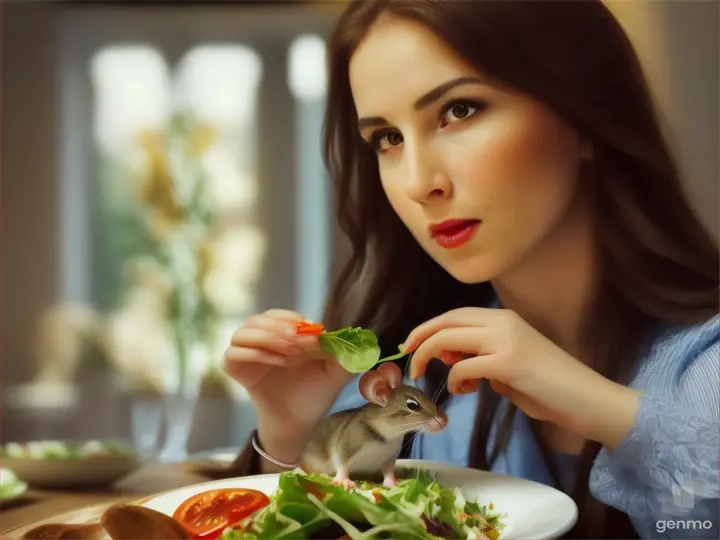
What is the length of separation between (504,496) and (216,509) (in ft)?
1.09

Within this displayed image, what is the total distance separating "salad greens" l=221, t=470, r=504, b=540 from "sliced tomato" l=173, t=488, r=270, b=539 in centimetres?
3

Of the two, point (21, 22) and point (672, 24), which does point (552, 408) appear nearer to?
point (672, 24)

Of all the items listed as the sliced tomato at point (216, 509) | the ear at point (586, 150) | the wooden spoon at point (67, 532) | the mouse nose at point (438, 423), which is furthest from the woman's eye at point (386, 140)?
the wooden spoon at point (67, 532)

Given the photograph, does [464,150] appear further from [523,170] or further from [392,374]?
[392,374]

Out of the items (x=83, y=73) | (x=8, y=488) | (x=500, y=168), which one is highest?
(x=83, y=73)

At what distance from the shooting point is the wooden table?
3.28 feet

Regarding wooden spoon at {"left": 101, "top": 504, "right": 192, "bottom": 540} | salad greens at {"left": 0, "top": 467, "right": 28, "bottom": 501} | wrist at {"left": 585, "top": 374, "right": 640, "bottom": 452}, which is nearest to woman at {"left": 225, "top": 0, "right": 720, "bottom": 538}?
wrist at {"left": 585, "top": 374, "right": 640, "bottom": 452}

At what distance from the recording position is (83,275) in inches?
41.2

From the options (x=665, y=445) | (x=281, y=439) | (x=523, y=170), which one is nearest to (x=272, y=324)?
(x=281, y=439)

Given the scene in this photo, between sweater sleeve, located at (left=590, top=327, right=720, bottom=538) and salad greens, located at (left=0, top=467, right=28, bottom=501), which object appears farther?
salad greens, located at (left=0, top=467, right=28, bottom=501)

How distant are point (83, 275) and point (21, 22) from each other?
1.09 ft

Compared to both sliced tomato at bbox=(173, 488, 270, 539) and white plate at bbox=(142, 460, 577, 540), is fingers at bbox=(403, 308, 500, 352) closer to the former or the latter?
white plate at bbox=(142, 460, 577, 540)

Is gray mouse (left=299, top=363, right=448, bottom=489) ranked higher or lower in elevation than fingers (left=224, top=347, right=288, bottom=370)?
lower

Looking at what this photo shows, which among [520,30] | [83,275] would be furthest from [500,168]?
[83,275]
